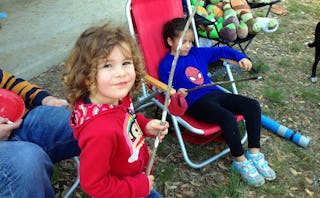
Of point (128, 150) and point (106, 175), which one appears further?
point (128, 150)

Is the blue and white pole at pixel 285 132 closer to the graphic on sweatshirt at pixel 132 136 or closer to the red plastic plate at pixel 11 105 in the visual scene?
the graphic on sweatshirt at pixel 132 136

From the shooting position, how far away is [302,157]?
2781 mm

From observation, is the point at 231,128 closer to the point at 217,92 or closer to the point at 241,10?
the point at 217,92

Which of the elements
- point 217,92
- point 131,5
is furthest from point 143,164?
point 131,5

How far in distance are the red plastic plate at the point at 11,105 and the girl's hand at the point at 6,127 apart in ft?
0.17

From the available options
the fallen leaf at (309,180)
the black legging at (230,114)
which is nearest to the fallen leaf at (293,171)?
the fallen leaf at (309,180)

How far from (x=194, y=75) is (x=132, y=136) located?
51.0 inches

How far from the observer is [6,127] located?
1.71m

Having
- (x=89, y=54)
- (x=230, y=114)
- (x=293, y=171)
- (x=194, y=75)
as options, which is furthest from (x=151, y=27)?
(x=293, y=171)

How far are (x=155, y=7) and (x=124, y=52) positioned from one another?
5.07ft

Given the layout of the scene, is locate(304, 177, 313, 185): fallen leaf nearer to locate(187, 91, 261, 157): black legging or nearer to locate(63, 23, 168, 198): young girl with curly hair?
locate(187, 91, 261, 157): black legging

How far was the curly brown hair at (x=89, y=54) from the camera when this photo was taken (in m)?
1.40

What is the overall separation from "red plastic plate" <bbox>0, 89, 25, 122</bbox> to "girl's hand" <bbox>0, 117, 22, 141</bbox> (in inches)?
2.1

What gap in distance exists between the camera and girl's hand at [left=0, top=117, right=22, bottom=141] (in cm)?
169
